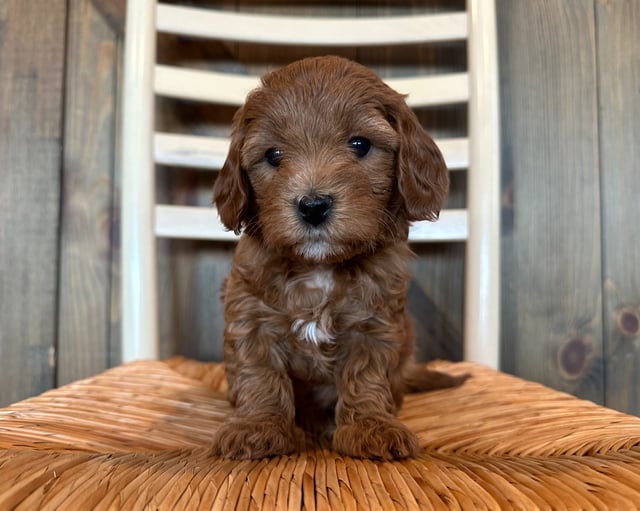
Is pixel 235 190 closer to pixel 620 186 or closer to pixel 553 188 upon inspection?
pixel 553 188

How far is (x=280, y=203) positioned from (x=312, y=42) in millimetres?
1072

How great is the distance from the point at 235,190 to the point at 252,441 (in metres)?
0.51

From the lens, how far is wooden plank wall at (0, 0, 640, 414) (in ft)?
6.88

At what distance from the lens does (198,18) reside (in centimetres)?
191

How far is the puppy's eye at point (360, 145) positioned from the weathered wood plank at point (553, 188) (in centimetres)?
112

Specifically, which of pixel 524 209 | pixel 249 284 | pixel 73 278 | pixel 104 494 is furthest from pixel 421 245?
pixel 104 494

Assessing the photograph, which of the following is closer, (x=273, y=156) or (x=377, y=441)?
(x=377, y=441)

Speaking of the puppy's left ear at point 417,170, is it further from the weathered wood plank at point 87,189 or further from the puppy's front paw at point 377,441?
the weathered wood plank at point 87,189

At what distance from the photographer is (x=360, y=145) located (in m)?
1.19

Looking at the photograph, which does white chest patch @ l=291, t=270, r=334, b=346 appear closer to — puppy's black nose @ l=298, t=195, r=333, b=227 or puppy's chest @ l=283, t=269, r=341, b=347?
puppy's chest @ l=283, t=269, r=341, b=347

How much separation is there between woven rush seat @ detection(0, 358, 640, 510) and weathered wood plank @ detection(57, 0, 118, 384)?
71 centimetres

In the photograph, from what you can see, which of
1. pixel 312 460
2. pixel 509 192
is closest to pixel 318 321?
pixel 312 460

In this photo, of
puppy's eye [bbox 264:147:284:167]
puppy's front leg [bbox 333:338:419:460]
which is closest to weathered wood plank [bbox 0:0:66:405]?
puppy's eye [bbox 264:147:284:167]

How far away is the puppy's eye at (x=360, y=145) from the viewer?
3.88 ft
